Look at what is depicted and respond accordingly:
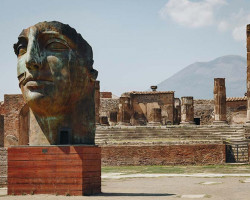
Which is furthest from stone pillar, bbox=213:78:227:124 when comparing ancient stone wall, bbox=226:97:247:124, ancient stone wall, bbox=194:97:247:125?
ancient stone wall, bbox=226:97:247:124

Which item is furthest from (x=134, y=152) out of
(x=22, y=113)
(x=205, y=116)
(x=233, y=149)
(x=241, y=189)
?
(x=205, y=116)

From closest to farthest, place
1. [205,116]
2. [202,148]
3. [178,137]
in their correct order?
[202,148], [178,137], [205,116]

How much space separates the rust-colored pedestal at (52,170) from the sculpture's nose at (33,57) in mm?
1406

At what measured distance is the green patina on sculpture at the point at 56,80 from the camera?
8930mm

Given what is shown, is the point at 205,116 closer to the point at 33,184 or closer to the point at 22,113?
the point at 22,113

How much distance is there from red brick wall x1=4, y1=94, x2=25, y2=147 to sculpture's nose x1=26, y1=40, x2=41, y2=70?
2528 cm

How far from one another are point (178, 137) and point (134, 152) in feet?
12.9

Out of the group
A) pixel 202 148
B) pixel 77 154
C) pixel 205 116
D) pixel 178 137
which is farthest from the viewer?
pixel 205 116

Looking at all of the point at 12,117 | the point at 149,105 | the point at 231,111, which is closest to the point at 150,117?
the point at 149,105

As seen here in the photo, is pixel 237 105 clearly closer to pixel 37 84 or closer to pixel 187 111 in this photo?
pixel 187 111

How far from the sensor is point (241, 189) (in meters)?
9.91

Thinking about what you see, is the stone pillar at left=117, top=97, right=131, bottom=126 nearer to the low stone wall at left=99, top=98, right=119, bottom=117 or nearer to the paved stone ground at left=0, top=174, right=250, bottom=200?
the low stone wall at left=99, top=98, right=119, bottom=117

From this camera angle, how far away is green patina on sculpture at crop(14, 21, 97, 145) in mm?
8930

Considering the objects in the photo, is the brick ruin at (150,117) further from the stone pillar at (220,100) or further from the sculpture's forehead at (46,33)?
the sculpture's forehead at (46,33)
